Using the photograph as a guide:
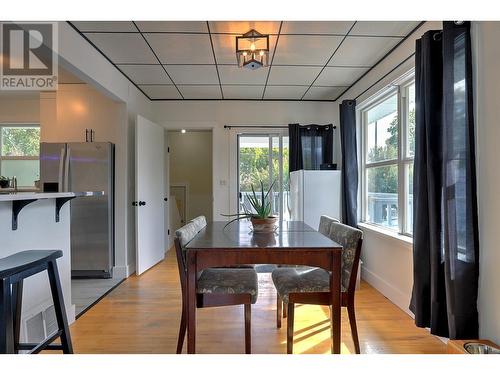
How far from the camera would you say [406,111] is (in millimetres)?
2775

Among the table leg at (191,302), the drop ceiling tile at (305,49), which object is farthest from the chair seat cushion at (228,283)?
the drop ceiling tile at (305,49)

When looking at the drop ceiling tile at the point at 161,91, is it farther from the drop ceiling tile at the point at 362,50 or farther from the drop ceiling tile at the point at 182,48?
the drop ceiling tile at the point at 362,50

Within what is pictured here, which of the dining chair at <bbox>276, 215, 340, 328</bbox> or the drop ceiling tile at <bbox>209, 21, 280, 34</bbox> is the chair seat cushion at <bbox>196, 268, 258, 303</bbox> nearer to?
the dining chair at <bbox>276, 215, 340, 328</bbox>

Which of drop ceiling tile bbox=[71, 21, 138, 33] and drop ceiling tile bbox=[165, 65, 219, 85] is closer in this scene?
drop ceiling tile bbox=[71, 21, 138, 33]

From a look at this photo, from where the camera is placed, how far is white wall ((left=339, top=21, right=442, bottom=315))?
102 inches

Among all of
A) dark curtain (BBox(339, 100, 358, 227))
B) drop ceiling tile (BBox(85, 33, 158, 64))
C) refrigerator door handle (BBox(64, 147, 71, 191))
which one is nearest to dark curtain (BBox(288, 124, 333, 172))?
dark curtain (BBox(339, 100, 358, 227))

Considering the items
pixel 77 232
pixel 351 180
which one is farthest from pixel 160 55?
pixel 351 180

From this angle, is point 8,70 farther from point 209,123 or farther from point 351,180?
point 351,180

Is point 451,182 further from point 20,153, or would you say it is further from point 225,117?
point 20,153

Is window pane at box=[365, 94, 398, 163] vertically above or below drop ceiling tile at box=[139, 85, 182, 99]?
below

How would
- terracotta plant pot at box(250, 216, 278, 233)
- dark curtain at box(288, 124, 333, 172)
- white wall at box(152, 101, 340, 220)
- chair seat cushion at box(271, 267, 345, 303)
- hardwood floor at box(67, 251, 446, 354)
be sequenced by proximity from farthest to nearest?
1. white wall at box(152, 101, 340, 220)
2. dark curtain at box(288, 124, 333, 172)
3. terracotta plant pot at box(250, 216, 278, 233)
4. hardwood floor at box(67, 251, 446, 354)
5. chair seat cushion at box(271, 267, 345, 303)

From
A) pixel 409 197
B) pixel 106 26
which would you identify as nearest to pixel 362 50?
pixel 409 197

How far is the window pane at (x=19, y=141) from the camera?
4602mm

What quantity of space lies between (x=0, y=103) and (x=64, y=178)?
7.17 feet
